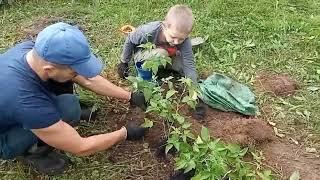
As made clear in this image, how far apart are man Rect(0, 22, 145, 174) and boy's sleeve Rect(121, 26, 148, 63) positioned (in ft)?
2.75

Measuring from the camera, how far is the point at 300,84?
3.80 meters

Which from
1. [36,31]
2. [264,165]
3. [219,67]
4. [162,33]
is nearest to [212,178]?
[264,165]

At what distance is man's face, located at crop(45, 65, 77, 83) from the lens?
2383 millimetres

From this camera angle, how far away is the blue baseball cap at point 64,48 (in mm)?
2303

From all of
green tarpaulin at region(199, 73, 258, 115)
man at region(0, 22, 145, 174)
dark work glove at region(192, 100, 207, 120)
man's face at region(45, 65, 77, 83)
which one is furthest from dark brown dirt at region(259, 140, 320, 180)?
man's face at region(45, 65, 77, 83)

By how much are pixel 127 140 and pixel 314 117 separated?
1328 mm

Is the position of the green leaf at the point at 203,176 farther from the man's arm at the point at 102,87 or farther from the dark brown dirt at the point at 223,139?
the man's arm at the point at 102,87

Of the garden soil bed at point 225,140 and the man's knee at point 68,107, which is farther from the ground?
the man's knee at point 68,107

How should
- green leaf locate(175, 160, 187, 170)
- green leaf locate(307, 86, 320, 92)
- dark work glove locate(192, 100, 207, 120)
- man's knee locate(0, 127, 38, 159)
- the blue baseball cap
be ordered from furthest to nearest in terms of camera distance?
green leaf locate(307, 86, 320, 92) < dark work glove locate(192, 100, 207, 120) < man's knee locate(0, 127, 38, 159) < green leaf locate(175, 160, 187, 170) < the blue baseball cap

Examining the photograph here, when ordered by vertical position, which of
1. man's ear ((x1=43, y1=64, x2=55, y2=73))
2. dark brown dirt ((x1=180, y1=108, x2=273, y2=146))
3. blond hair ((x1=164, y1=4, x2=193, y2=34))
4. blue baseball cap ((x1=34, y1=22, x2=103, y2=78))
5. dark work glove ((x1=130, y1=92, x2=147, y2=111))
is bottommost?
dark brown dirt ((x1=180, y1=108, x2=273, y2=146))

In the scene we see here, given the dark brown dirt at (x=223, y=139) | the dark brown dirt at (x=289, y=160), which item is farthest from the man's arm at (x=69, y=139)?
the dark brown dirt at (x=289, y=160)

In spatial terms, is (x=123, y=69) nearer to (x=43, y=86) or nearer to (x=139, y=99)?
(x=139, y=99)

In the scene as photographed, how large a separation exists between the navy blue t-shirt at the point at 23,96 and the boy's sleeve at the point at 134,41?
105 centimetres

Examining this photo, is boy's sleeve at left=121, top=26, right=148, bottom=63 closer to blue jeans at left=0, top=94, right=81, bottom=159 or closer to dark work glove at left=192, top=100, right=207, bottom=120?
dark work glove at left=192, top=100, right=207, bottom=120
